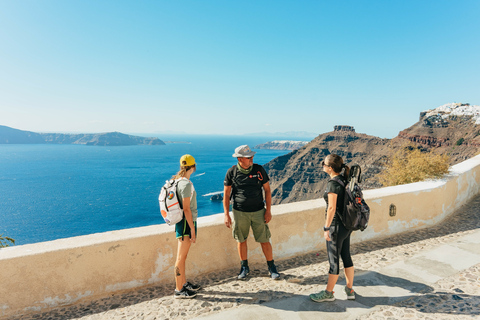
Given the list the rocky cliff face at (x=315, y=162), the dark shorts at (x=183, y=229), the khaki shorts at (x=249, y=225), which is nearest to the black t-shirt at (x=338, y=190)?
the khaki shorts at (x=249, y=225)

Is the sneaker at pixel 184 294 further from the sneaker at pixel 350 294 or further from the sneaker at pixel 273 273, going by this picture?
the sneaker at pixel 350 294

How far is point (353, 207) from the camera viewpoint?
2.53 m

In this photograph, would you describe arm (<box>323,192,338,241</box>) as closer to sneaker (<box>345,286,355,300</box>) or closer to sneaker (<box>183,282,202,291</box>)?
sneaker (<box>345,286,355,300</box>)

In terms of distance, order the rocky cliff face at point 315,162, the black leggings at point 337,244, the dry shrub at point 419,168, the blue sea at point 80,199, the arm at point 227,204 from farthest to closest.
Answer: the rocky cliff face at point 315,162 → the blue sea at point 80,199 → the dry shrub at point 419,168 → the arm at point 227,204 → the black leggings at point 337,244

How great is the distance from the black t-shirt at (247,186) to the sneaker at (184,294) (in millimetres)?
1098

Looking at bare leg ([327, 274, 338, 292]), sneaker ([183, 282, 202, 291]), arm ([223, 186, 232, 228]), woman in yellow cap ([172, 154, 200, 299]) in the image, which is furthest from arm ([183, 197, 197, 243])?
bare leg ([327, 274, 338, 292])

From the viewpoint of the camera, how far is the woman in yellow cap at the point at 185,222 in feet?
9.11

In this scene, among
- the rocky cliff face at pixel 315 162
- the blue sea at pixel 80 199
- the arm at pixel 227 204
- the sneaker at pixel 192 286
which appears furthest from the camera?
the rocky cliff face at pixel 315 162

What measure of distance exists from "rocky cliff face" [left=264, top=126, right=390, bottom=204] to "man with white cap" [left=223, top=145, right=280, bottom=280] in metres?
98.7

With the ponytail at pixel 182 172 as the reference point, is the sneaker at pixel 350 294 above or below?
below

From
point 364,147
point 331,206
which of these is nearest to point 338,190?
point 331,206

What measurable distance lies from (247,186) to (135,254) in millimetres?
1558

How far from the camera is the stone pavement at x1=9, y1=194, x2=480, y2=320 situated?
8.39ft

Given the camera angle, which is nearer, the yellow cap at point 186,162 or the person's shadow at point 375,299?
the person's shadow at point 375,299
